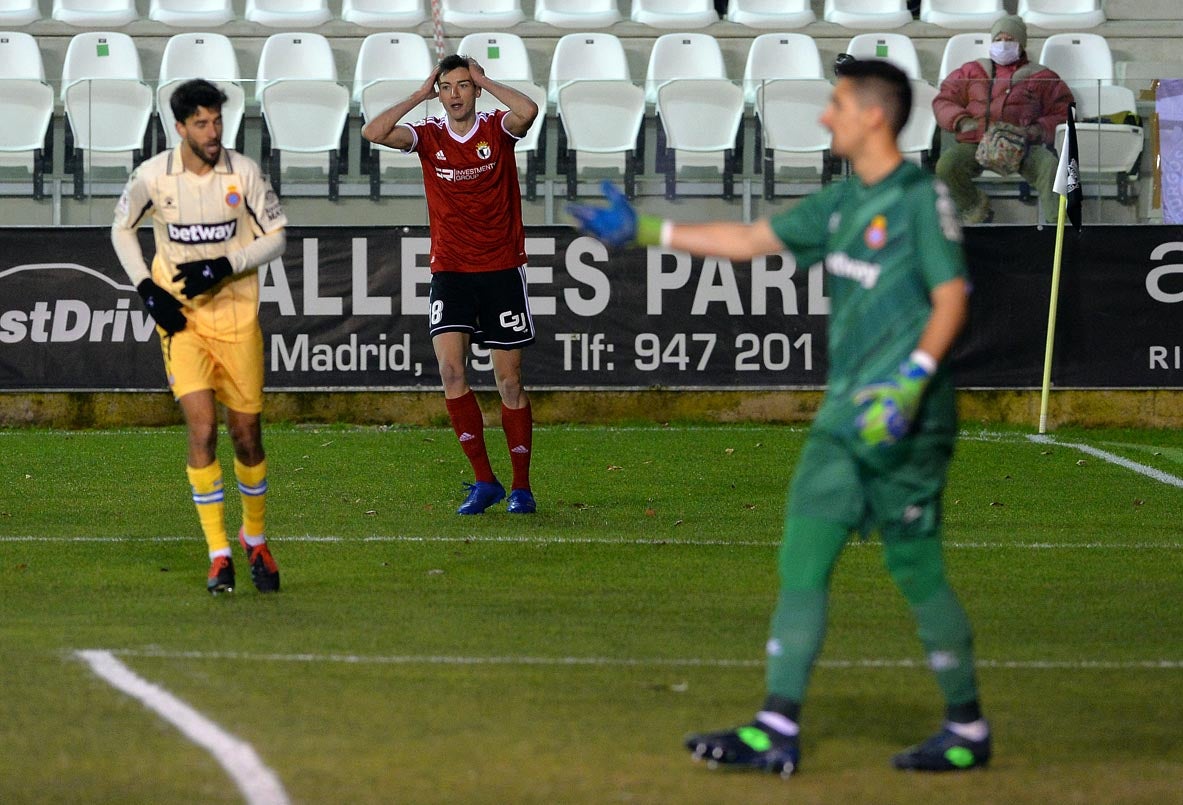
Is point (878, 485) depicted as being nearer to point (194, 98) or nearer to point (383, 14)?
point (194, 98)

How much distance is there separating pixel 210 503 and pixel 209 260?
A: 105 centimetres

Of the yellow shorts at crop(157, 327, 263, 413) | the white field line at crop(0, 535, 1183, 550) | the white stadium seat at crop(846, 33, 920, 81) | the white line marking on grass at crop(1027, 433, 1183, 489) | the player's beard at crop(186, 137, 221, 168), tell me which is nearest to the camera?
the player's beard at crop(186, 137, 221, 168)

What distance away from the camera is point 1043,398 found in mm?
15297

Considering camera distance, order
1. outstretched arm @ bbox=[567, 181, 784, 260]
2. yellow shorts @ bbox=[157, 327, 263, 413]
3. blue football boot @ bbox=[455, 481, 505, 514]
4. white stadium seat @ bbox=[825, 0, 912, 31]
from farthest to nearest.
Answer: white stadium seat @ bbox=[825, 0, 912, 31] < blue football boot @ bbox=[455, 481, 505, 514] < yellow shorts @ bbox=[157, 327, 263, 413] < outstretched arm @ bbox=[567, 181, 784, 260]

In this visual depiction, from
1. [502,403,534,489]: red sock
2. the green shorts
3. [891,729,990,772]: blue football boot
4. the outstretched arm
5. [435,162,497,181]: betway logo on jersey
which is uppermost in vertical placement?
the outstretched arm

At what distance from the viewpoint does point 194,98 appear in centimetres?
759

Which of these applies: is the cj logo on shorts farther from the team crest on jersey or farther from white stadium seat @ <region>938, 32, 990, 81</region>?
white stadium seat @ <region>938, 32, 990, 81</region>

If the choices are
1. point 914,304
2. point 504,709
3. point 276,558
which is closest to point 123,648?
point 504,709

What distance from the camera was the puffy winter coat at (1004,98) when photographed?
15.6m

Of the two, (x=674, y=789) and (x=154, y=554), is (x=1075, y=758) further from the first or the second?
(x=154, y=554)

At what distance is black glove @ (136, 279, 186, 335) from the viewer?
7637 millimetres

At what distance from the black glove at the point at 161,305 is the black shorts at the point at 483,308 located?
3.22m

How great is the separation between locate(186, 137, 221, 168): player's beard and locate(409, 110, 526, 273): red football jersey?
10.4 ft

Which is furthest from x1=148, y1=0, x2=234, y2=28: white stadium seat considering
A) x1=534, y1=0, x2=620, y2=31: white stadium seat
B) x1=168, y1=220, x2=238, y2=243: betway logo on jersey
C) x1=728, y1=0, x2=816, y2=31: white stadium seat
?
x1=168, y1=220, x2=238, y2=243: betway logo on jersey
